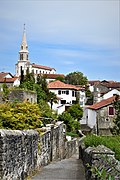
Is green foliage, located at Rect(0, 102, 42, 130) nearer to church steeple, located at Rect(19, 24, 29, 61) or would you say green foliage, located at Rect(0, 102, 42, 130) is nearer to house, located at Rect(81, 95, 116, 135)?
house, located at Rect(81, 95, 116, 135)

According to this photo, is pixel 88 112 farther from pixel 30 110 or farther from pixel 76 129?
pixel 30 110

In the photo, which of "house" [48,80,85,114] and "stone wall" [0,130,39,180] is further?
"house" [48,80,85,114]

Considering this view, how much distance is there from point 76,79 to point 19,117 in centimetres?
11494

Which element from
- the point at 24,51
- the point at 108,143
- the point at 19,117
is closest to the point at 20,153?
the point at 108,143

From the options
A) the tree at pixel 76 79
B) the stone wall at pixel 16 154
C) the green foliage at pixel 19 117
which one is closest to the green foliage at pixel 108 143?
the stone wall at pixel 16 154

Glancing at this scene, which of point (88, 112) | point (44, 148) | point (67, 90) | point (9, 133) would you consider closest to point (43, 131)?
point (44, 148)

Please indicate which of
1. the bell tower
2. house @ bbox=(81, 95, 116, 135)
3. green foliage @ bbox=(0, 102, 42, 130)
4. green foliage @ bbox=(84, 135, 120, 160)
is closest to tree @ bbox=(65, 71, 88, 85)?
the bell tower

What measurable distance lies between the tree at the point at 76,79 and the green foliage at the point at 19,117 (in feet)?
368

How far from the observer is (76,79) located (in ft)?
433

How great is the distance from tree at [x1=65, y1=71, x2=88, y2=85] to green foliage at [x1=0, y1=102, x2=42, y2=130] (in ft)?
368

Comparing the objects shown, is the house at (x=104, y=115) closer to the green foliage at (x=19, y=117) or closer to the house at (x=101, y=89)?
the house at (x=101, y=89)

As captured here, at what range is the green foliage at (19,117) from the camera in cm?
1678

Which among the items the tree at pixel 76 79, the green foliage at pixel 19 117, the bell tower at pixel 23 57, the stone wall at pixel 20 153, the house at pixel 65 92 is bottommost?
the stone wall at pixel 20 153

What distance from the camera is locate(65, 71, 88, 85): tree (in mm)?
132000
